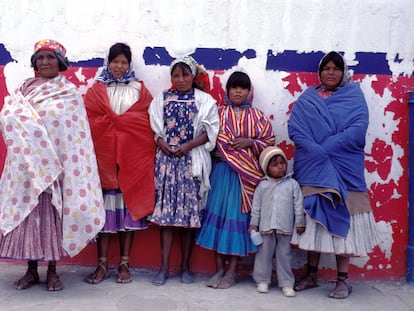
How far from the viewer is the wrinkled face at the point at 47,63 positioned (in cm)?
437

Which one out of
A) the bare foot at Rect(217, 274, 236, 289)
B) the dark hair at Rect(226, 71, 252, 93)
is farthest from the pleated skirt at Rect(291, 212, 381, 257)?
the dark hair at Rect(226, 71, 252, 93)

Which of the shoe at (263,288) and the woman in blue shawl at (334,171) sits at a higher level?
the woman in blue shawl at (334,171)

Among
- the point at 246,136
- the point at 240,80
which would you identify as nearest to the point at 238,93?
the point at 240,80

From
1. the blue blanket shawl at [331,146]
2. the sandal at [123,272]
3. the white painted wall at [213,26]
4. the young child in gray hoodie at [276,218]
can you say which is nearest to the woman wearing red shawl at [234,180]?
the young child in gray hoodie at [276,218]

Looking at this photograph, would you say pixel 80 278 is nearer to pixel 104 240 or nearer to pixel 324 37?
pixel 104 240

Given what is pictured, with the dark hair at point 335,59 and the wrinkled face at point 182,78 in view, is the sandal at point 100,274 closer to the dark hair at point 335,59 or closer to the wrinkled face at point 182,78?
the wrinkled face at point 182,78

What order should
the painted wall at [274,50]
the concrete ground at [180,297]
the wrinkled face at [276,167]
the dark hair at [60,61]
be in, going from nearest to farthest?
the concrete ground at [180,297] → the dark hair at [60,61] → the wrinkled face at [276,167] → the painted wall at [274,50]

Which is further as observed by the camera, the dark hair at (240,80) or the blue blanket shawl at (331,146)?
the dark hair at (240,80)

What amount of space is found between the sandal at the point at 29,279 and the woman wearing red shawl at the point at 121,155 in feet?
1.39

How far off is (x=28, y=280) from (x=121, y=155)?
4.05 feet

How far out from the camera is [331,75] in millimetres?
4613

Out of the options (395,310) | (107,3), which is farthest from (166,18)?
(395,310)

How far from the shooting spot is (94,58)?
16.4 ft

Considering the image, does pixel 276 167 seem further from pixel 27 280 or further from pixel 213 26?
pixel 27 280
